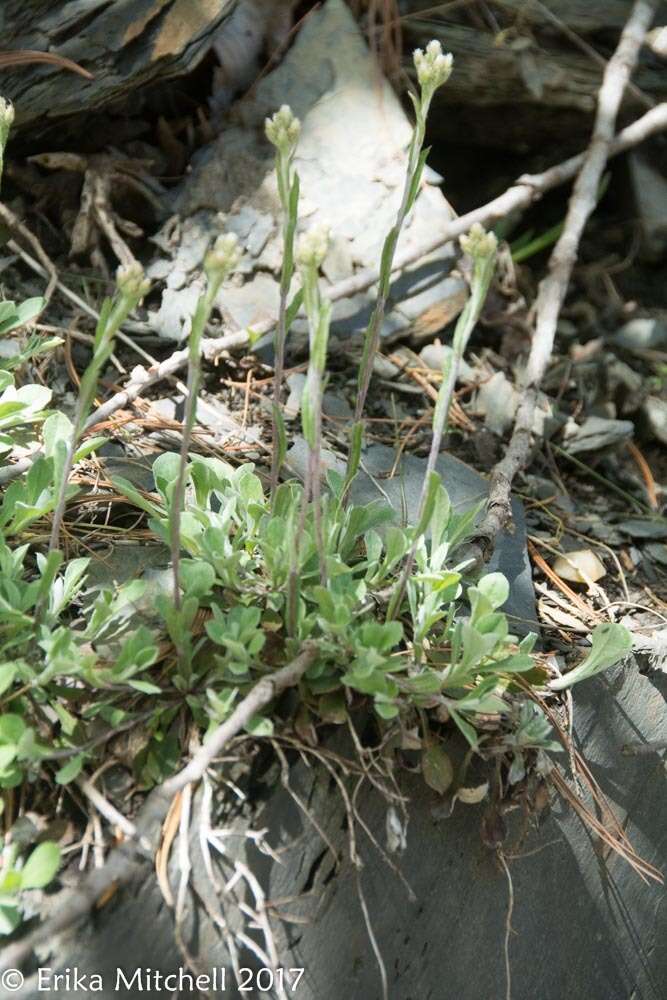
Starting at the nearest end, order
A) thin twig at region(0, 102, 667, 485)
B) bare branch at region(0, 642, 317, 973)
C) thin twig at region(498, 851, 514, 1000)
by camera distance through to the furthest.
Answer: bare branch at region(0, 642, 317, 973) < thin twig at region(498, 851, 514, 1000) < thin twig at region(0, 102, 667, 485)

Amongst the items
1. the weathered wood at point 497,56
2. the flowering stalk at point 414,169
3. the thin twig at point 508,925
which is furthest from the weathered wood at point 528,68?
the thin twig at point 508,925

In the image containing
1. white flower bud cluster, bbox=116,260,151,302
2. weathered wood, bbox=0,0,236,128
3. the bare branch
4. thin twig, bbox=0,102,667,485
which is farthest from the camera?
weathered wood, bbox=0,0,236,128

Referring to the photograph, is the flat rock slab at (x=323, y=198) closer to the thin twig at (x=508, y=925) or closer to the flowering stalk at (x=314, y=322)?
the flowering stalk at (x=314, y=322)

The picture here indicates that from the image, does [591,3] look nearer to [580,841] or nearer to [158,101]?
[158,101]

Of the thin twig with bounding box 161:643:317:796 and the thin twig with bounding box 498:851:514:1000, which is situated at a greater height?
the thin twig with bounding box 161:643:317:796

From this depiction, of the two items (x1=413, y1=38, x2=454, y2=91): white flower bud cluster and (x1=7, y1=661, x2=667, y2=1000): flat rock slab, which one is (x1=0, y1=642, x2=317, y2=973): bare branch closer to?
(x1=7, y1=661, x2=667, y2=1000): flat rock slab

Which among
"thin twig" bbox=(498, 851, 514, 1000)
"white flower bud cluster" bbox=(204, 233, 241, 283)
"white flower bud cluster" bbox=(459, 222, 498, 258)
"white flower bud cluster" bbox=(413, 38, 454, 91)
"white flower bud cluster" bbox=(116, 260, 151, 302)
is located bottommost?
Result: "thin twig" bbox=(498, 851, 514, 1000)

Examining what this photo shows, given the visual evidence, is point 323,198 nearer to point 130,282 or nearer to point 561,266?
point 561,266

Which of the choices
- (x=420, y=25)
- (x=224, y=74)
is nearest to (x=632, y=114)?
(x=420, y=25)

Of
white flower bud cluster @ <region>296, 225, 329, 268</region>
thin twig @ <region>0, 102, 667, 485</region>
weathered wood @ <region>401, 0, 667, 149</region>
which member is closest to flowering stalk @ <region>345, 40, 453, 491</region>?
white flower bud cluster @ <region>296, 225, 329, 268</region>

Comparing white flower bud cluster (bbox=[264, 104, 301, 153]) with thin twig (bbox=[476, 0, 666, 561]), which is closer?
white flower bud cluster (bbox=[264, 104, 301, 153])
